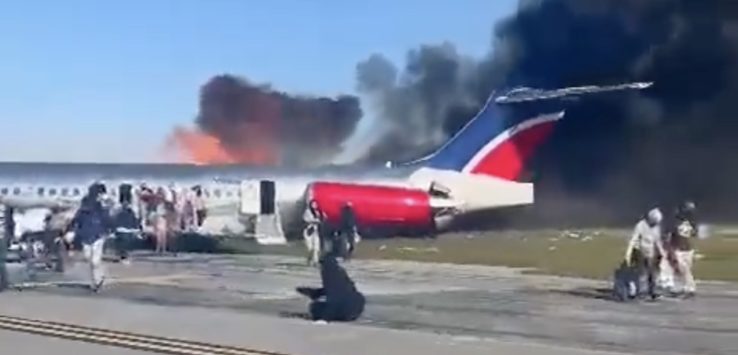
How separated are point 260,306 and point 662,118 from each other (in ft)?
→ 41.2

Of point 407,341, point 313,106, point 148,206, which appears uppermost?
point 313,106

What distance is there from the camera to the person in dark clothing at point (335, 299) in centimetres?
1413

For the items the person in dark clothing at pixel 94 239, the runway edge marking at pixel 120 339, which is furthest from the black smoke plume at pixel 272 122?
the runway edge marking at pixel 120 339

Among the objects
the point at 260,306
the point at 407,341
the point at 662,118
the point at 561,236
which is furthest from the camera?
the point at 662,118

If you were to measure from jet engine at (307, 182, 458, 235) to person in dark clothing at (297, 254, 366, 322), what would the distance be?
43.3 ft

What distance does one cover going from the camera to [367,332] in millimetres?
12953

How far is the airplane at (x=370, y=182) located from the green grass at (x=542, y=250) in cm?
87

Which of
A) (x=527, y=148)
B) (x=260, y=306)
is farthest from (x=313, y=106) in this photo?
(x=260, y=306)

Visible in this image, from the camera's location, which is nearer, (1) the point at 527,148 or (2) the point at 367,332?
(2) the point at 367,332

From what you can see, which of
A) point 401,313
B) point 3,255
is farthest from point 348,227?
point 401,313

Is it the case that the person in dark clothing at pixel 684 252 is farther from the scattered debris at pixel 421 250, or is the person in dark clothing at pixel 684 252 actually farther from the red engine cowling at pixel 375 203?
the red engine cowling at pixel 375 203

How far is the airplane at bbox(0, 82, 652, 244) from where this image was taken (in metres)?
28.8

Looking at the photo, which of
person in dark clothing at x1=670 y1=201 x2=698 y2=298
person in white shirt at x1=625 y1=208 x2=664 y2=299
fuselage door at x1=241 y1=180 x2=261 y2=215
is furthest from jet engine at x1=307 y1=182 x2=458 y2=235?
person in white shirt at x1=625 y1=208 x2=664 y2=299

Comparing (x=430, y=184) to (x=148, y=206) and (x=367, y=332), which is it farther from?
(x=367, y=332)
